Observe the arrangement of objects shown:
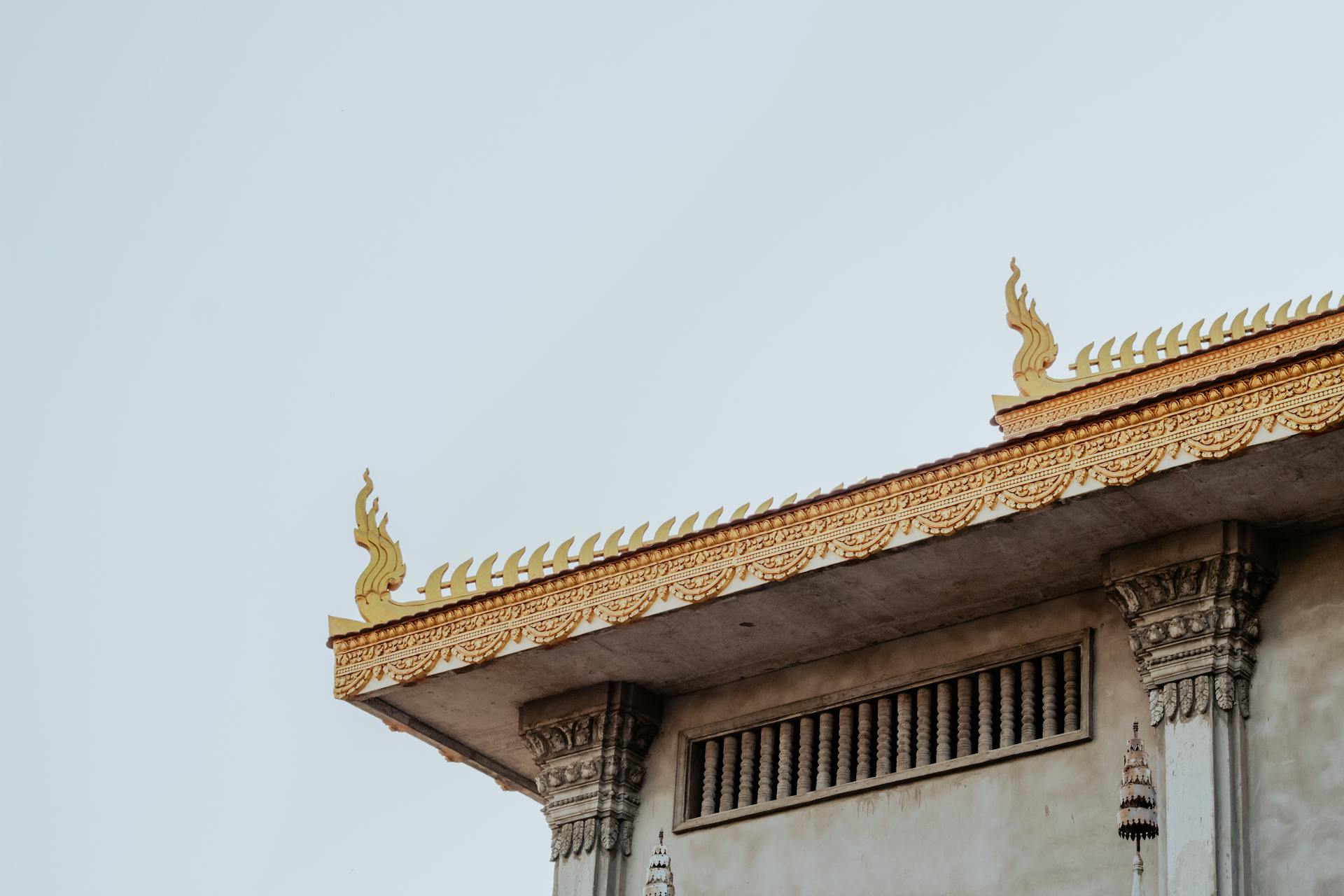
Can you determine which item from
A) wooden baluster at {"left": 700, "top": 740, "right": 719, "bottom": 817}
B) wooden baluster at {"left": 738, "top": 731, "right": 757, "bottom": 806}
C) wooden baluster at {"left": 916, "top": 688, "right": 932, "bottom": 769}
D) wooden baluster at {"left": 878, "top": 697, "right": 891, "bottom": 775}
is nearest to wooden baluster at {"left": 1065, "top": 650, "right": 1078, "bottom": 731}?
wooden baluster at {"left": 916, "top": 688, "right": 932, "bottom": 769}

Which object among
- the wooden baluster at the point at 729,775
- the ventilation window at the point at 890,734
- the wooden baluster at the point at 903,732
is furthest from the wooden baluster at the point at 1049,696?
the wooden baluster at the point at 729,775

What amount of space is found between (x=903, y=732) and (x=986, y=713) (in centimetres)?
54

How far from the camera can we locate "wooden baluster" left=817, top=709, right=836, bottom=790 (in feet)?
44.2

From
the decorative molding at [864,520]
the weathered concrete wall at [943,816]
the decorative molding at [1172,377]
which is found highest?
the decorative molding at [1172,377]

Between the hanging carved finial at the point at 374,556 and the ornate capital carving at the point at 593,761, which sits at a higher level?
the hanging carved finial at the point at 374,556

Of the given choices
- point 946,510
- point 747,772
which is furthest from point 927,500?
point 747,772

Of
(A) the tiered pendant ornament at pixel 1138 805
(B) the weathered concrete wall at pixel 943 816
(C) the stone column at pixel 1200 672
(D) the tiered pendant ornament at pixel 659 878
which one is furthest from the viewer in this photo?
(D) the tiered pendant ornament at pixel 659 878

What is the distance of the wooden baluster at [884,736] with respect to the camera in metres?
13.3

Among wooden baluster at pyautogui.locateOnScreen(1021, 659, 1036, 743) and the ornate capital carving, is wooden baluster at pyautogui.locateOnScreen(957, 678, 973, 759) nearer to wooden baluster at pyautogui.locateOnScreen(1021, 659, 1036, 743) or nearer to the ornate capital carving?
wooden baluster at pyautogui.locateOnScreen(1021, 659, 1036, 743)

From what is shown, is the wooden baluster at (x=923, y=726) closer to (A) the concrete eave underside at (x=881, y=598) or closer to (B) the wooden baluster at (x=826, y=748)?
(A) the concrete eave underside at (x=881, y=598)

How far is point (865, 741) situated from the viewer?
13469mm

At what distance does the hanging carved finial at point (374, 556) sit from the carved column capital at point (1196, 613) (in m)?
4.79

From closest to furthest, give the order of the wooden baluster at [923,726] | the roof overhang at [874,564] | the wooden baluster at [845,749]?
the roof overhang at [874,564] < the wooden baluster at [923,726] < the wooden baluster at [845,749]

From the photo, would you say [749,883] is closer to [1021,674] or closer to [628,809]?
[628,809]
